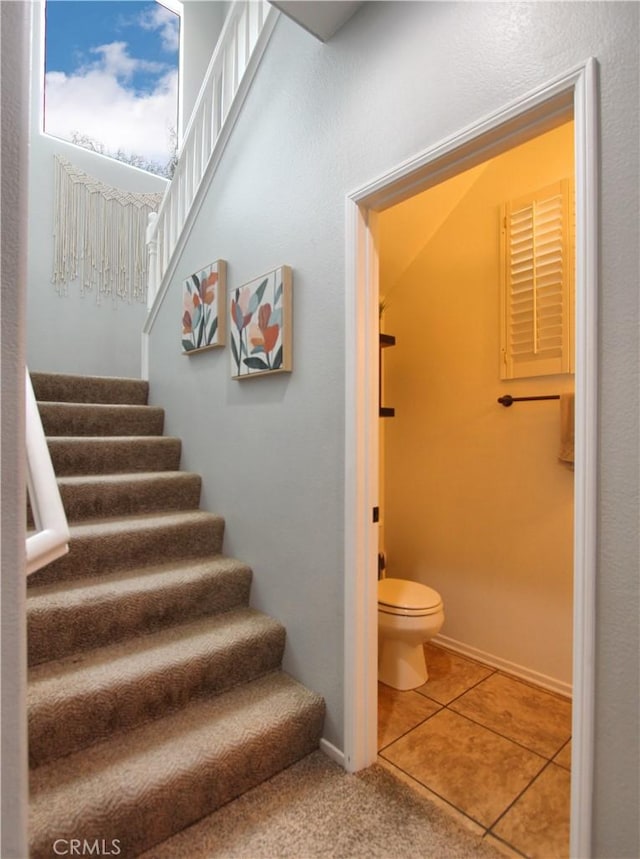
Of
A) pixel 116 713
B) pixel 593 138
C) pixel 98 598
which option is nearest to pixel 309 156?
pixel 593 138

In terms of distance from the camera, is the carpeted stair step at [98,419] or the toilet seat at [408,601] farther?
the carpeted stair step at [98,419]

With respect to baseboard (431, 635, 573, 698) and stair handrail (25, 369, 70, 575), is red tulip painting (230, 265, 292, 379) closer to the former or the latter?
stair handrail (25, 369, 70, 575)

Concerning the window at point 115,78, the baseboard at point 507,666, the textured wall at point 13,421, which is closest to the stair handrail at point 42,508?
the textured wall at point 13,421

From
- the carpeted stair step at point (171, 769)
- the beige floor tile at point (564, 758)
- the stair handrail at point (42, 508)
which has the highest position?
the stair handrail at point (42, 508)

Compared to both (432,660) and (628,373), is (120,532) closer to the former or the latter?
(432,660)

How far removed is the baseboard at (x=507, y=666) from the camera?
80.8 inches

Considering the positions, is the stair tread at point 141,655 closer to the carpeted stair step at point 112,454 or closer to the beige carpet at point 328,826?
the beige carpet at point 328,826

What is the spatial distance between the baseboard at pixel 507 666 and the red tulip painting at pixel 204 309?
2.12 metres

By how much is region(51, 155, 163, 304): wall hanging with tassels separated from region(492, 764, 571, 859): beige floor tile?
3.99m

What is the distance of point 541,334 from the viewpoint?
7.01ft

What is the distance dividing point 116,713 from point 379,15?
2.51 meters

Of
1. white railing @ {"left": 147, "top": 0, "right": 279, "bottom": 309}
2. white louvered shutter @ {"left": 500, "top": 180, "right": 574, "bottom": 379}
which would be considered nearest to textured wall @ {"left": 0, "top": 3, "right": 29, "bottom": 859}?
white railing @ {"left": 147, "top": 0, "right": 279, "bottom": 309}

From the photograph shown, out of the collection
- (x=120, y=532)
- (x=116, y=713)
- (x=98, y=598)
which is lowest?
(x=116, y=713)

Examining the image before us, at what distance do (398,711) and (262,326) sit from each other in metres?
1.82
